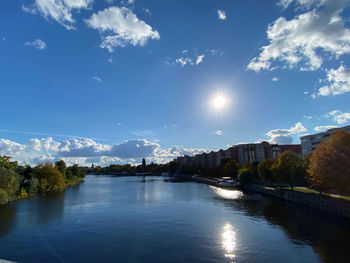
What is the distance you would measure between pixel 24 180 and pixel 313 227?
2967 inches

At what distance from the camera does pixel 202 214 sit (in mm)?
40062

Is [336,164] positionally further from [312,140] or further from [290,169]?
[312,140]

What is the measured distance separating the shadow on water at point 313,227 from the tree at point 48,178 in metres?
63.8

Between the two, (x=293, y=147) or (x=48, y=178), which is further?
(x=293, y=147)

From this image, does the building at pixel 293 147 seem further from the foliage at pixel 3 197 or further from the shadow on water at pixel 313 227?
the foliage at pixel 3 197

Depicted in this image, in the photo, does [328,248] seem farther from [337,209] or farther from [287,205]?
A: [287,205]

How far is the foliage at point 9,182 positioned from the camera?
5350 centimetres

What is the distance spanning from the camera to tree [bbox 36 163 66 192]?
76.2 metres

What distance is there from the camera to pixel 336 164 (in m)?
33.3

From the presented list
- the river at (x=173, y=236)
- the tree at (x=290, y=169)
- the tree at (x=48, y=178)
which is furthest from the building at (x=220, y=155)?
the river at (x=173, y=236)

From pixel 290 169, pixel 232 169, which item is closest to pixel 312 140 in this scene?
pixel 232 169

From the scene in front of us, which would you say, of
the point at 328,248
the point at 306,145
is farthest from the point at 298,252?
the point at 306,145

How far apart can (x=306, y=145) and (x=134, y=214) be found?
374 ft

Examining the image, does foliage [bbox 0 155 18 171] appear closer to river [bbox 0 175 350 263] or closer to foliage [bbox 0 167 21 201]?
foliage [bbox 0 167 21 201]
